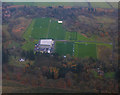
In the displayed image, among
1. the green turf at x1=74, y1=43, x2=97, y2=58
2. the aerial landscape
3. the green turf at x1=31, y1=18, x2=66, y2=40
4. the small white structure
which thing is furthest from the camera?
the green turf at x1=31, y1=18, x2=66, y2=40

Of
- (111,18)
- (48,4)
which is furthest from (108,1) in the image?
(48,4)

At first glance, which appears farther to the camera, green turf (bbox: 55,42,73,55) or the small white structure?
the small white structure

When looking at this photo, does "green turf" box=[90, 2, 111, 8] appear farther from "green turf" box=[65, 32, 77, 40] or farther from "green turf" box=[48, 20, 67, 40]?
"green turf" box=[65, 32, 77, 40]

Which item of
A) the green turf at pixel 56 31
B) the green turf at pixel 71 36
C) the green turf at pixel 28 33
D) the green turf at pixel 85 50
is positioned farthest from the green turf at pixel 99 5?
the green turf at pixel 28 33

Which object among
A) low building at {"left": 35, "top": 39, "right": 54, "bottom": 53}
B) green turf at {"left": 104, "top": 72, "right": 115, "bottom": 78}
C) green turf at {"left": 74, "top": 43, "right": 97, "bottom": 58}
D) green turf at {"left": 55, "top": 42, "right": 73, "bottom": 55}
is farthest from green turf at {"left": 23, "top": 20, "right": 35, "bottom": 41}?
green turf at {"left": 104, "top": 72, "right": 115, "bottom": 78}

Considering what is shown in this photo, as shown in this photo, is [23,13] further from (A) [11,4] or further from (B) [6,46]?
(B) [6,46]

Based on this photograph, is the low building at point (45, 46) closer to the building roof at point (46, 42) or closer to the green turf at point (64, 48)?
the building roof at point (46, 42)

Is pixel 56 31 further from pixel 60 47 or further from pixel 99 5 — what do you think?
pixel 99 5

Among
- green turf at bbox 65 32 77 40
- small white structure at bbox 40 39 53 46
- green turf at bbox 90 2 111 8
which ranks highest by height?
green turf at bbox 90 2 111 8
